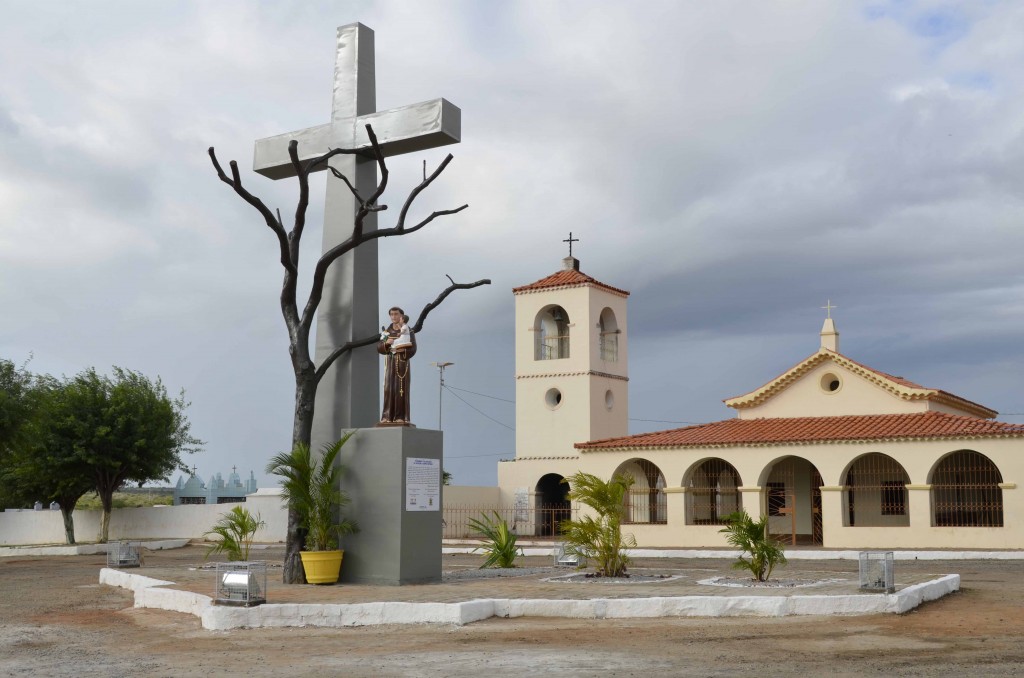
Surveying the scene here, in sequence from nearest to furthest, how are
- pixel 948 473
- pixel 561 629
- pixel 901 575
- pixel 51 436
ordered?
pixel 561 629, pixel 901 575, pixel 948 473, pixel 51 436

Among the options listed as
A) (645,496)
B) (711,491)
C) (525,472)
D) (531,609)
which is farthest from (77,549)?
(531,609)

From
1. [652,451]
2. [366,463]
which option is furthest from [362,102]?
[652,451]

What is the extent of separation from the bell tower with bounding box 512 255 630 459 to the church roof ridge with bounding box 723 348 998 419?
501 cm

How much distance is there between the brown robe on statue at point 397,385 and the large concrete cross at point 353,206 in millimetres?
778

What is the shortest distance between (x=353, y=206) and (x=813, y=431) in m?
17.3

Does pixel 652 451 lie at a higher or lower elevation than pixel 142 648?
higher

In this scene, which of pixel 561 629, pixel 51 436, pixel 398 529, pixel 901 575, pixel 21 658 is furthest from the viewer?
pixel 51 436

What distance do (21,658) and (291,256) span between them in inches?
284

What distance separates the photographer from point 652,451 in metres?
31.3

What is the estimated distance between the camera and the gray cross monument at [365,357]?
1470 centimetres

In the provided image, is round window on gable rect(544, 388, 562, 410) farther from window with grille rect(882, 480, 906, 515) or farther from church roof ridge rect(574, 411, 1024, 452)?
window with grille rect(882, 480, 906, 515)

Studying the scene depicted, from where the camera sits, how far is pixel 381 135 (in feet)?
51.6

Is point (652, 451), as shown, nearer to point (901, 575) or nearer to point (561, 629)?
point (901, 575)

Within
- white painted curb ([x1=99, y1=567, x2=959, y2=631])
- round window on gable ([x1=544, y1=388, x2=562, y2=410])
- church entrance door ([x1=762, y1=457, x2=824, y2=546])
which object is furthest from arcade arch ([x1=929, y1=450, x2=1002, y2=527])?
white painted curb ([x1=99, y1=567, x2=959, y2=631])
